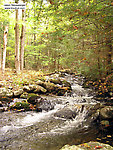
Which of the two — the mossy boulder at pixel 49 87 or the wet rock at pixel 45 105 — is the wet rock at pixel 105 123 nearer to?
the wet rock at pixel 45 105

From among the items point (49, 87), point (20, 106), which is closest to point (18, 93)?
point (20, 106)

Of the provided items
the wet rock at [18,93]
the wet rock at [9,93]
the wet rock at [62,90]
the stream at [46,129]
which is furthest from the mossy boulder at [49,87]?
the stream at [46,129]

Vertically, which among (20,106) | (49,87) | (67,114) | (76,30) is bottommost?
(67,114)

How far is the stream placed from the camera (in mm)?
3893

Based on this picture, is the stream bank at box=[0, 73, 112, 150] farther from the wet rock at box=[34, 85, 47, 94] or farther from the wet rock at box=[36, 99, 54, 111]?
the wet rock at box=[34, 85, 47, 94]

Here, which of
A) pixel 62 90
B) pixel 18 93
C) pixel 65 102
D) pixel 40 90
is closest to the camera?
pixel 65 102

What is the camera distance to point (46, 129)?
15.7ft

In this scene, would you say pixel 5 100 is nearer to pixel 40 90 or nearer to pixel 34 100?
pixel 34 100

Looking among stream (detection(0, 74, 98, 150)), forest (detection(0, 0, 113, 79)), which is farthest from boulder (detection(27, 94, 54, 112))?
forest (detection(0, 0, 113, 79))

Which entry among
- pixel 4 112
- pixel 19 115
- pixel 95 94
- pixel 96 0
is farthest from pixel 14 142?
pixel 95 94

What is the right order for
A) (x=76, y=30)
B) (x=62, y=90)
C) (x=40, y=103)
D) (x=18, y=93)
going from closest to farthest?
(x=76, y=30) < (x=40, y=103) < (x=18, y=93) < (x=62, y=90)

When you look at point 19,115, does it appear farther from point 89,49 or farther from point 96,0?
point 89,49

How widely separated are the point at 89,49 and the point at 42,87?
14.1ft

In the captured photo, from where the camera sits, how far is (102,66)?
30.2 feet
